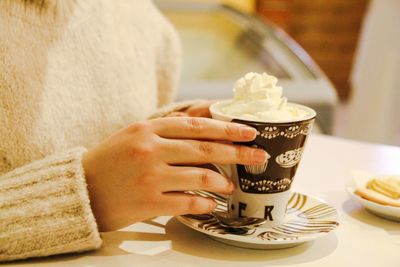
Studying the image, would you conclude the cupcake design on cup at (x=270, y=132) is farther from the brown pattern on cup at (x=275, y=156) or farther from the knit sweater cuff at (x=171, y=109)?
the knit sweater cuff at (x=171, y=109)

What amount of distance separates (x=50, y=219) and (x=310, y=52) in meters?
4.33

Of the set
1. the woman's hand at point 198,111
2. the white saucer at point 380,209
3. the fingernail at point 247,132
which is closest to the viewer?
the fingernail at point 247,132

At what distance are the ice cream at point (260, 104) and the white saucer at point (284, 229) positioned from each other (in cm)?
13

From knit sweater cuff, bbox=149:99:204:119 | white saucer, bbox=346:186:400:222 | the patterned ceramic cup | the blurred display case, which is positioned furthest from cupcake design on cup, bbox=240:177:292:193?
the blurred display case

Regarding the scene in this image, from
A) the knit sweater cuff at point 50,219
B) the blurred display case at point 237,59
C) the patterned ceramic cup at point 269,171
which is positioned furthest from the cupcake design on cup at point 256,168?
the blurred display case at point 237,59

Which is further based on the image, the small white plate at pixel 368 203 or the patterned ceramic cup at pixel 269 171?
the small white plate at pixel 368 203

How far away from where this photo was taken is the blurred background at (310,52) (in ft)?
5.48

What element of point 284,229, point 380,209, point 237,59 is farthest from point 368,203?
point 237,59

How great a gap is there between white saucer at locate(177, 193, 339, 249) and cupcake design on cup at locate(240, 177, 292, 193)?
47 mm

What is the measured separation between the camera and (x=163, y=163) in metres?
0.59

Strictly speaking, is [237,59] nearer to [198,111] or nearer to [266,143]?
[198,111]

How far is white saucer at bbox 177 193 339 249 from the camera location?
60 centimetres

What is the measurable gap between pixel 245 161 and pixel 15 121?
340 mm

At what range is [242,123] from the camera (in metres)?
0.58
